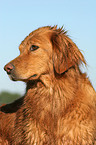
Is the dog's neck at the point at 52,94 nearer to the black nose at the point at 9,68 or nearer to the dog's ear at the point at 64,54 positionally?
the dog's ear at the point at 64,54

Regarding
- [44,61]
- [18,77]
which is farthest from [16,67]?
[44,61]

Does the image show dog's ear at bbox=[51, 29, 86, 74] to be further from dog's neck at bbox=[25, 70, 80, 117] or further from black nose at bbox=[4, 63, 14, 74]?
black nose at bbox=[4, 63, 14, 74]

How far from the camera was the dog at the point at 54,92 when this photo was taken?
17.8 feet

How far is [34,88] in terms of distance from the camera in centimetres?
596

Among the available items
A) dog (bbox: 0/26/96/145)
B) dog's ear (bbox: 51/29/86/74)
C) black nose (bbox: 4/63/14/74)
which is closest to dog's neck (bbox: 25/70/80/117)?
dog (bbox: 0/26/96/145)

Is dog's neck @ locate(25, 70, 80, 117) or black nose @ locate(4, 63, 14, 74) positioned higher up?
black nose @ locate(4, 63, 14, 74)

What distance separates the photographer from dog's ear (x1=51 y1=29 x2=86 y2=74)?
550 cm

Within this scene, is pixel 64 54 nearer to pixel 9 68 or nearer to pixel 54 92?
pixel 54 92

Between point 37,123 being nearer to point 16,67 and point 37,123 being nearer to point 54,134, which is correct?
point 54,134

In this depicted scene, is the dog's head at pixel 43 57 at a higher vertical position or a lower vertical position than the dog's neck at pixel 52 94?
higher

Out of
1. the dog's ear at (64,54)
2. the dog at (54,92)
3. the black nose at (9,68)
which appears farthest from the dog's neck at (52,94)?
the black nose at (9,68)

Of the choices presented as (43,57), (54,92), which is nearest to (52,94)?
(54,92)

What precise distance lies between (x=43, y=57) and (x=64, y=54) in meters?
0.44

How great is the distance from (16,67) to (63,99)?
3.85 feet
